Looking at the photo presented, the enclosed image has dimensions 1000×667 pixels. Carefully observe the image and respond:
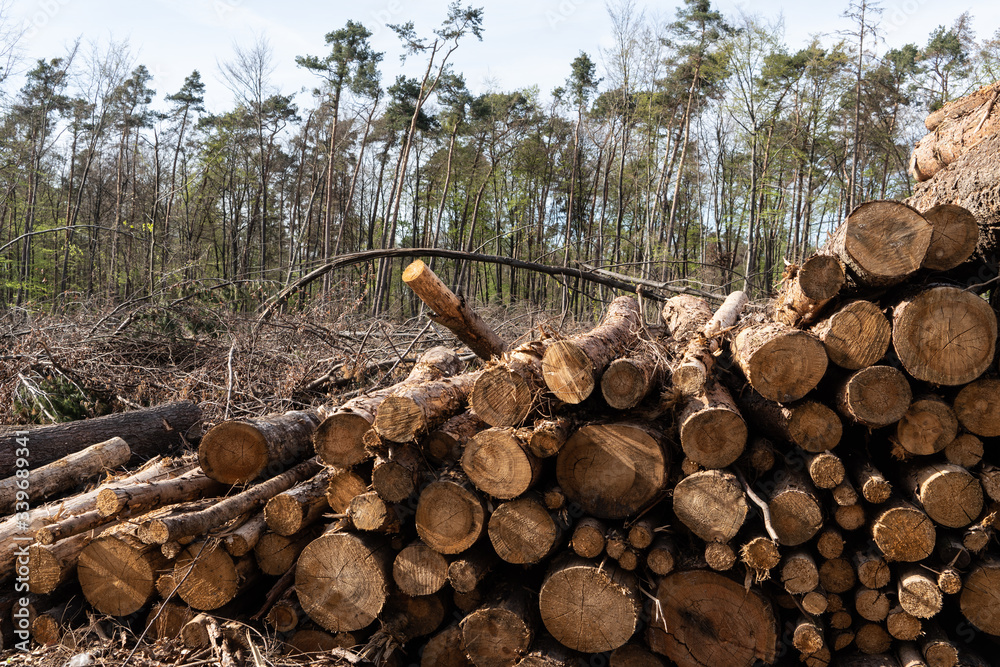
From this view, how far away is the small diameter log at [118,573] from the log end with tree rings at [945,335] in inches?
155

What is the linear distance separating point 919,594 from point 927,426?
792mm

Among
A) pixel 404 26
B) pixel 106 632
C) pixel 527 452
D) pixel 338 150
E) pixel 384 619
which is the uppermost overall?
pixel 404 26

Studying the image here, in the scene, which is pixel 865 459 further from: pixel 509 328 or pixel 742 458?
pixel 509 328

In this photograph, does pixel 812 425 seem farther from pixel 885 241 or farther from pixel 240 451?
pixel 240 451

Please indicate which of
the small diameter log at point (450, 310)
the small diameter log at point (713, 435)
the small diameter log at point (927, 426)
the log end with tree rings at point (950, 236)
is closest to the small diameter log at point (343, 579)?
the small diameter log at point (450, 310)

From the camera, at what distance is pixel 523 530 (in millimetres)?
2965

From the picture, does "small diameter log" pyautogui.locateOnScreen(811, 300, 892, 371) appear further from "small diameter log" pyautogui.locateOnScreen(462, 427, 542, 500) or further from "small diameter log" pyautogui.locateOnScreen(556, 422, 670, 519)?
"small diameter log" pyautogui.locateOnScreen(462, 427, 542, 500)

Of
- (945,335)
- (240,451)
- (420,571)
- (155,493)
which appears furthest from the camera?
(240,451)

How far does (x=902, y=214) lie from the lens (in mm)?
→ 2805

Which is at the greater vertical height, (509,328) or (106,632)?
(509,328)

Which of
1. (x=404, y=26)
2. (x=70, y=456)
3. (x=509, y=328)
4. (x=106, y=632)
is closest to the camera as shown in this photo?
(x=106, y=632)

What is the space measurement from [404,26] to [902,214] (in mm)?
20280

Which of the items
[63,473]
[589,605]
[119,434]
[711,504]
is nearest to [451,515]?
[589,605]

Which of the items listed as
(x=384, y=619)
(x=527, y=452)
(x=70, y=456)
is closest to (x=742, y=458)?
(x=527, y=452)
